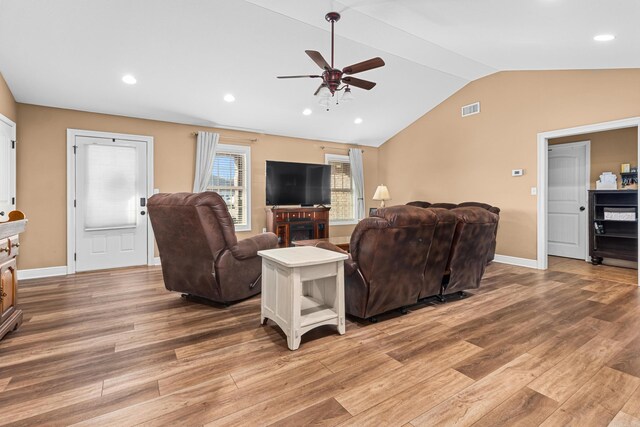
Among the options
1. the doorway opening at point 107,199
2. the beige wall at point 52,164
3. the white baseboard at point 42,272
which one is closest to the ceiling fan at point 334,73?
the beige wall at point 52,164

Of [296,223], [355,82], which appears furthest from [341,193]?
[355,82]

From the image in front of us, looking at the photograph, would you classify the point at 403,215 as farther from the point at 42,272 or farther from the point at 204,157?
the point at 42,272

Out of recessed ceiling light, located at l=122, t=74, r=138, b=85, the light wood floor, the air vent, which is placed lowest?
the light wood floor

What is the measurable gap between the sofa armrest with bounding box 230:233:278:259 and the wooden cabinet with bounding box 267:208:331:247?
7.52 feet

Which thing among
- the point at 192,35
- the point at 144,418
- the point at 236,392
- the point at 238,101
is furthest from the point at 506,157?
the point at 144,418

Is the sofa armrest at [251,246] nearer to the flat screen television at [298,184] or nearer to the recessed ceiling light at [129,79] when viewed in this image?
the flat screen television at [298,184]

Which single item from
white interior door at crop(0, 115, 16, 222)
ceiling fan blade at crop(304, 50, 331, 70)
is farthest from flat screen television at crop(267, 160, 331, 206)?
white interior door at crop(0, 115, 16, 222)

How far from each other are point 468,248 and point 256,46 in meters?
3.51

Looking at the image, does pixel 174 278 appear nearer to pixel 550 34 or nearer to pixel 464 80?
pixel 550 34

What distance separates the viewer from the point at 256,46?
13.4ft

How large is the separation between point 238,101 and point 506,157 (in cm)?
454

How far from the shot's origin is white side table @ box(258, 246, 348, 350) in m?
2.26

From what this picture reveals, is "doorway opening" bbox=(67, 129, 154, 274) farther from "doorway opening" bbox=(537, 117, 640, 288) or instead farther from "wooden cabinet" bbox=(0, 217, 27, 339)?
"doorway opening" bbox=(537, 117, 640, 288)

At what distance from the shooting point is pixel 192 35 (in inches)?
146
